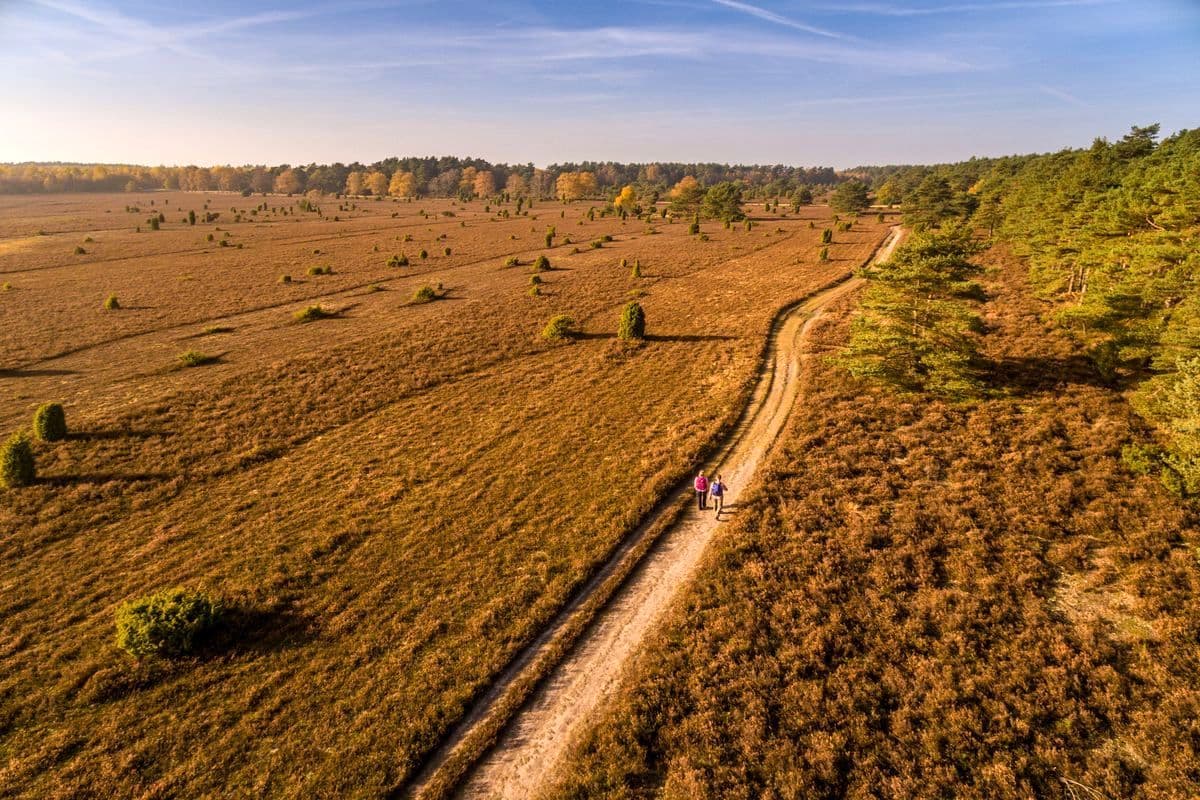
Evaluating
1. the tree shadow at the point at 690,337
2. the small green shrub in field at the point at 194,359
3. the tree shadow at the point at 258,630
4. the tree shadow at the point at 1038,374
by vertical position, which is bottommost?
the tree shadow at the point at 258,630

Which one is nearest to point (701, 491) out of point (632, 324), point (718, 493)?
point (718, 493)

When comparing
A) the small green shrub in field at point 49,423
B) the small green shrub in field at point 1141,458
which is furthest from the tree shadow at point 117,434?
the small green shrub in field at point 1141,458

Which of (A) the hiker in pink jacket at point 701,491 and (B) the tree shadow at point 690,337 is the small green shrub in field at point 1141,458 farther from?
(B) the tree shadow at point 690,337

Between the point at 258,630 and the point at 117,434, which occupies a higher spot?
the point at 117,434

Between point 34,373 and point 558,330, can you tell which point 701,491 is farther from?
point 34,373

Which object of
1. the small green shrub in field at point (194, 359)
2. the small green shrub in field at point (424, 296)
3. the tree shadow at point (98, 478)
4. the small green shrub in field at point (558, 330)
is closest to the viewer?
the tree shadow at point (98, 478)

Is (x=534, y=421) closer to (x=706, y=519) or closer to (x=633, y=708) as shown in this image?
(x=706, y=519)

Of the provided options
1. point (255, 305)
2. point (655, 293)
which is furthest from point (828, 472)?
point (255, 305)

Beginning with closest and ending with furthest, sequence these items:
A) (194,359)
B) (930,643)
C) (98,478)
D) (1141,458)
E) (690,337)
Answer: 1. (930,643)
2. (1141,458)
3. (98,478)
4. (194,359)
5. (690,337)
